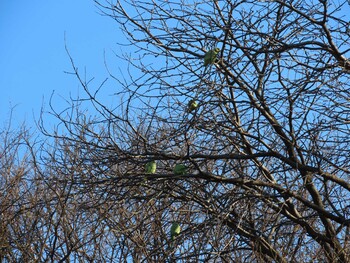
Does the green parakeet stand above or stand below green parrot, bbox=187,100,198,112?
above

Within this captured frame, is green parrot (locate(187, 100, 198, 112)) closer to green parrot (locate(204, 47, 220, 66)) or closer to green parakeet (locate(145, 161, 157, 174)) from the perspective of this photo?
green parrot (locate(204, 47, 220, 66))

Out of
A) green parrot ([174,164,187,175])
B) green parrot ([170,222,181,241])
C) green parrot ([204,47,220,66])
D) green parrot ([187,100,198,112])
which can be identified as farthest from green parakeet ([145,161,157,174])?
green parrot ([204,47,220,66])

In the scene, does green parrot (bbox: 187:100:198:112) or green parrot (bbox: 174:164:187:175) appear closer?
green parrot (bbox: 187:100:198:112)

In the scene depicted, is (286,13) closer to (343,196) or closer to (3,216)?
(343,196)

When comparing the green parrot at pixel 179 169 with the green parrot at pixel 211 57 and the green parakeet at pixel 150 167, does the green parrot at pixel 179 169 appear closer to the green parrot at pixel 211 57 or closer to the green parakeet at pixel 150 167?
the green parakeet at pixel 150 167

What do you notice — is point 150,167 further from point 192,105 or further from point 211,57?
point 211,57

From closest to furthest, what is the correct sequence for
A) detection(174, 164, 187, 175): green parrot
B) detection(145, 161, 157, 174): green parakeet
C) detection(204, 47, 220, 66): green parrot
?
detection(204, 47, 220, 66): green parrot < detection(174, 164, 187, 175): green parrot < detection(145, 161, 157, 174): green parakeet

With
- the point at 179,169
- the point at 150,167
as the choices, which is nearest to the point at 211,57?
the point at 179,169

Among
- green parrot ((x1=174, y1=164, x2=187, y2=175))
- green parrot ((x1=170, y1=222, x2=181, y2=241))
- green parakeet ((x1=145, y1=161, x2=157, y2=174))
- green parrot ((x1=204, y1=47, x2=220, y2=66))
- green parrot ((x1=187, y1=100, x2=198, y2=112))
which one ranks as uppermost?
green parrot ((x1=204, y1=47, x2=220, y2=66))

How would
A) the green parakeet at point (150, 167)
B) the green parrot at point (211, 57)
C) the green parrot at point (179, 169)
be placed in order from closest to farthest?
the green parrot at point (211, 57)
the green parrot at point (179, 169)
the green parakeet at point (150, 167)

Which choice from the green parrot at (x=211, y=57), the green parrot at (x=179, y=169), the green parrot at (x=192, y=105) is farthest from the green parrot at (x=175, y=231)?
the green parrot at (x=211, y=57)

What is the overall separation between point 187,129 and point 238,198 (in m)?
0.76

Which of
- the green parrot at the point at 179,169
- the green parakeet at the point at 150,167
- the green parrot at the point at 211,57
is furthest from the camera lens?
the green parakeet at the point at 150,167

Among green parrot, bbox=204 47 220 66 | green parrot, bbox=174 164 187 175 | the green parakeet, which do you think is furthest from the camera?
the green parakeet
